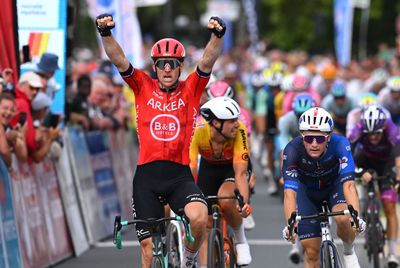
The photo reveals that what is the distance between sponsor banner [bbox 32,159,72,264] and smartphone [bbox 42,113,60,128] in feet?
1.40

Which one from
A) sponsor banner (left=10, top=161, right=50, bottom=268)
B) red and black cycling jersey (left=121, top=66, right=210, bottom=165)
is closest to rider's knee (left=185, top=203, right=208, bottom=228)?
red and black cycling jersey (left=121, top=66, right=210, bottom=165)

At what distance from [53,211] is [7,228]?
254 cm

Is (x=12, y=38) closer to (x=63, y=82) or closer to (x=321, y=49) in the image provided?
(x=63, y=82)

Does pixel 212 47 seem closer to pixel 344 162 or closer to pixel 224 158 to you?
pixel 344 162

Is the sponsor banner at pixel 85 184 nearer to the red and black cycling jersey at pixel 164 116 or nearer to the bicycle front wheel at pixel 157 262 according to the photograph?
the red and black cycling jersey at pixel 164 116

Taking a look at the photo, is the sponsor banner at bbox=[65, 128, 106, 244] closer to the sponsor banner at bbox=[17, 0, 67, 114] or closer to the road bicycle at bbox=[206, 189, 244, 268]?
the sponsor banner at bbox=[17, 0, 67, 114]

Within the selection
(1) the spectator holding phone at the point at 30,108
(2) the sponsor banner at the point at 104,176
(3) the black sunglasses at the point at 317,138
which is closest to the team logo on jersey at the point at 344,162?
(3) the black sunglasses at the point at 317,138

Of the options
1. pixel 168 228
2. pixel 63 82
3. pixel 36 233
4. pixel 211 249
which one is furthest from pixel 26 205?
pixel 63 82

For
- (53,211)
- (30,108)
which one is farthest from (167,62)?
(53,211)

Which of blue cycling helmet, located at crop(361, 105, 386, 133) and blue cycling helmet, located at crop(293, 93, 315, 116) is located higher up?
blue cycling helmet, located at crop(293, 93, 315, 116)

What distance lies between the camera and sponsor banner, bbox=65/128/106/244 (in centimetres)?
1619

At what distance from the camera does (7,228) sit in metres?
12.3

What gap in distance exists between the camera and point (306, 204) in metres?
11.2

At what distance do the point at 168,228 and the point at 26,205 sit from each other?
1922 mm
